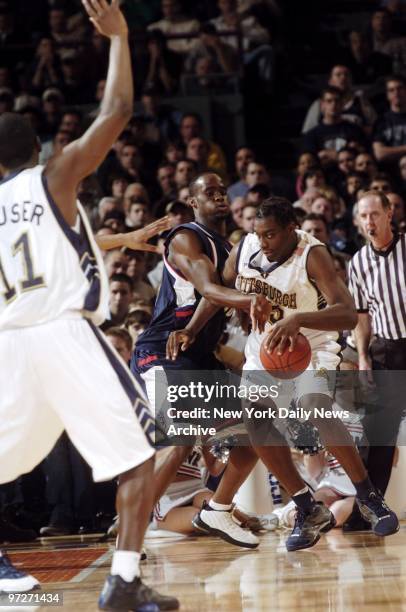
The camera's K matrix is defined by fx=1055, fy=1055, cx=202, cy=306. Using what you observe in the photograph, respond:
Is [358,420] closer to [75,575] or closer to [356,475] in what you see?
[356,475]

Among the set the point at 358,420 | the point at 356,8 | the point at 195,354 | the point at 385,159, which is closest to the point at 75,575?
the point at 195,354

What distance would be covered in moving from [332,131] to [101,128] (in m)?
7.50

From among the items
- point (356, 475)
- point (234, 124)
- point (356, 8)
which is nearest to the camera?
point (356, 475)

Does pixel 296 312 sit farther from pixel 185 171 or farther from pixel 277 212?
pixel 185 171

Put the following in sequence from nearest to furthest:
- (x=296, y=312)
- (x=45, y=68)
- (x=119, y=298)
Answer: (x=296, y=312) → (x=119, y=298) → (x=45, y=68)

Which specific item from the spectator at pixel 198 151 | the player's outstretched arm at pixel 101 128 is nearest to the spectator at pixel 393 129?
the spectator at pixel 198 151

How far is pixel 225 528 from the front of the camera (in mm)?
6066

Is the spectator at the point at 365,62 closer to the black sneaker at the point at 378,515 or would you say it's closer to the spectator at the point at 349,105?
the spectator at the point at 349,105

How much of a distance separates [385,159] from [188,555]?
6104mm

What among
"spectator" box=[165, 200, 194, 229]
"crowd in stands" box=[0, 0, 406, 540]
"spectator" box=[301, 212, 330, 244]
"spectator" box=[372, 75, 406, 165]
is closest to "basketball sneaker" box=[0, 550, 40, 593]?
"crowd in stands" box=[0, 0, 406, 540]

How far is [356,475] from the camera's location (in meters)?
5.90

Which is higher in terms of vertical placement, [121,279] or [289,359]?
[289,359]

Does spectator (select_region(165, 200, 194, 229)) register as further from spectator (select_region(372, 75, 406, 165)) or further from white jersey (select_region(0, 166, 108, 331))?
white jersey (select_region(0, 166, 108, 331))

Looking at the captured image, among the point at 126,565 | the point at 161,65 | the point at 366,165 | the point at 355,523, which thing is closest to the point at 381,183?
the point at 366,165
